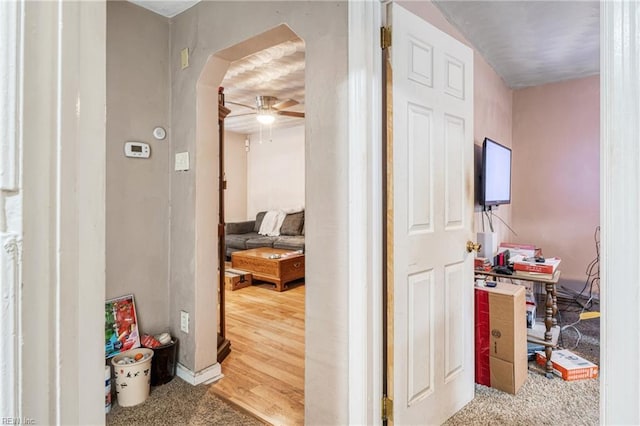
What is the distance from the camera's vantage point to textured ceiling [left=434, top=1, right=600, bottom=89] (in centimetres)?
238

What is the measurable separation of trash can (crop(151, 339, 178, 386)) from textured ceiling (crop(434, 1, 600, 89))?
9.29 ft

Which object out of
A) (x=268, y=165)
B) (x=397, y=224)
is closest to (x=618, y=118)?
(x=397, y=224)

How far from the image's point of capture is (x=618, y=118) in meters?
0.92

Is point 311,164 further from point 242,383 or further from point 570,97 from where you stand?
point 570,97

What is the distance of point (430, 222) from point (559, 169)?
317cm

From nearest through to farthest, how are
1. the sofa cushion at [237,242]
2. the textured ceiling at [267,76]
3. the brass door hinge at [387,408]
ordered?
1. the brass door hinge at [387,408]
2. the textured ceiling at [267,76]
3. the sofa cushion at [237,242]

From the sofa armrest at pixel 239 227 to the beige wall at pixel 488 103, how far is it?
177 inches

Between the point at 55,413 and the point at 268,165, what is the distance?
692 centimetres

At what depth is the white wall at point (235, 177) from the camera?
7059 mm

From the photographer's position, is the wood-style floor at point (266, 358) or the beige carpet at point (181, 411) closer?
the beige carpet at point (181, 411)

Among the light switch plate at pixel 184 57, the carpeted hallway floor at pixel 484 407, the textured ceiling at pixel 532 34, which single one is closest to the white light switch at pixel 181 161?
the light switch plate at pixel 184 57

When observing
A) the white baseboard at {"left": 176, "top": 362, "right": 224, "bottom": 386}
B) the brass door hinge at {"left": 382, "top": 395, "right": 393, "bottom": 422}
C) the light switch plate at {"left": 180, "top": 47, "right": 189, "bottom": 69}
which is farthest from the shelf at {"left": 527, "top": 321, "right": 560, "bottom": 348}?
the light switch plate at {"left": 180, "top": 47, "right": 189, "bottom": 69}

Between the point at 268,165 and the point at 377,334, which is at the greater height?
the point at 268,165

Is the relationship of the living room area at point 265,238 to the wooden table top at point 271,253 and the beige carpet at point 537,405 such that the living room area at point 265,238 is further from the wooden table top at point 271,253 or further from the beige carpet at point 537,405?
the beige carpet at point 537,405
